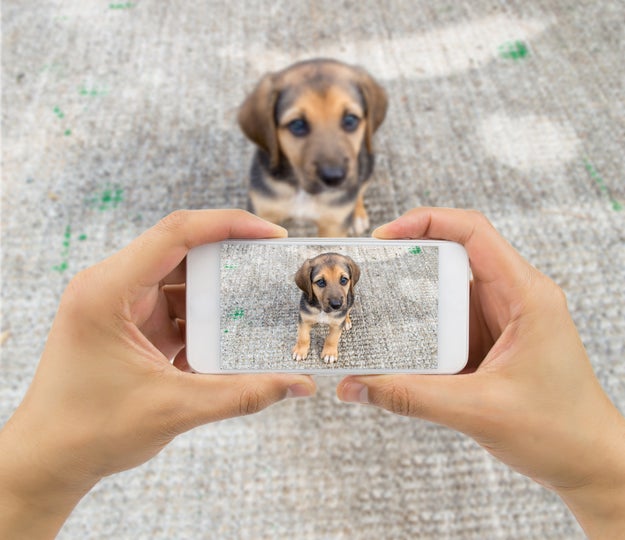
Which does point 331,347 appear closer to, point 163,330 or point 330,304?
point 330,304

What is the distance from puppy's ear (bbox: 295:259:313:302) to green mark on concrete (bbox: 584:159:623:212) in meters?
1.61

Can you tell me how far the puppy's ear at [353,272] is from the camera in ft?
3.46

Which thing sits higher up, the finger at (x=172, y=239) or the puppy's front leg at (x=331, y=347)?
the finger at (x=172, y=239)

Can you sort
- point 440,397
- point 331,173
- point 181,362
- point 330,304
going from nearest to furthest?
point 440,397 < point 330,304 < point 181,362 < point 331,173

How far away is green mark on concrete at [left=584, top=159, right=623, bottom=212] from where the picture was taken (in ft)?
6.70

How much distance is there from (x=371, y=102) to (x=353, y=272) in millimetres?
883

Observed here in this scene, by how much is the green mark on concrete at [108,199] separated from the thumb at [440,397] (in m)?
1.51

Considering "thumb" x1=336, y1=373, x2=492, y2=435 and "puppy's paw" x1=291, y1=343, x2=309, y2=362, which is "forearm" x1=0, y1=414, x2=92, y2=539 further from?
"thumb" x1=336, y1=373, x2=492, y2=435

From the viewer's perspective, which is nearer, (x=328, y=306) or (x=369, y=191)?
(x=328, y=306)

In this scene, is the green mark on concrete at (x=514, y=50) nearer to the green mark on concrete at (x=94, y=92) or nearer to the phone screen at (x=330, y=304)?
the phone screen at (x=330, y=304)

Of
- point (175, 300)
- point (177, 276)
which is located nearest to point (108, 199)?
point (175, 300)

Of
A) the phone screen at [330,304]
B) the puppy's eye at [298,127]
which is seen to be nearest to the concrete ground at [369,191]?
the puppy's eye at [298,127]

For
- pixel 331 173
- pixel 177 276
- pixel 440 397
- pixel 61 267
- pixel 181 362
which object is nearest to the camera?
pixel 440 397

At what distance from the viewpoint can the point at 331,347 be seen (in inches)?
40.1
